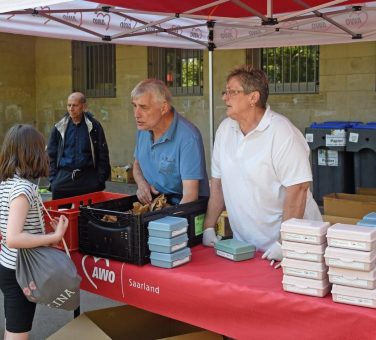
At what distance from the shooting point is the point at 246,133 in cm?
289

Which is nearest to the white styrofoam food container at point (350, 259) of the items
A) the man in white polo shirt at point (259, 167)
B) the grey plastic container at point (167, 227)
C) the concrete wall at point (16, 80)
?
the man in white polo shirt at point (259, 167)

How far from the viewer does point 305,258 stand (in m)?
2.20

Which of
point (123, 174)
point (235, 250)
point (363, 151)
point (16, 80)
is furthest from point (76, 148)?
point (16, 80)

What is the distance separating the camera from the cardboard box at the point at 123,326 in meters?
2.75

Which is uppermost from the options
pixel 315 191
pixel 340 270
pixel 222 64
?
pixel 222 64

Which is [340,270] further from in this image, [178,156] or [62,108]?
[62,108]

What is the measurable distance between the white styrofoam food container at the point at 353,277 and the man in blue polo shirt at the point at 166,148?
111 centimetres

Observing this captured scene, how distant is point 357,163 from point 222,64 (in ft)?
10.0

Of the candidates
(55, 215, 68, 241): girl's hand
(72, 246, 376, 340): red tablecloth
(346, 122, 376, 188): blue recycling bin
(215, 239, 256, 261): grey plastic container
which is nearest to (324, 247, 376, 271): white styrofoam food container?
(72, 246, 376, 340): red tablecloth

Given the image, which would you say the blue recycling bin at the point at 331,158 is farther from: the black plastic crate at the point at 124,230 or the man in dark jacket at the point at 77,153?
the black plastic crate at the point at 124,230

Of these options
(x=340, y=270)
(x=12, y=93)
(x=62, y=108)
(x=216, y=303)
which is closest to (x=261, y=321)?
(x=216, y=303)

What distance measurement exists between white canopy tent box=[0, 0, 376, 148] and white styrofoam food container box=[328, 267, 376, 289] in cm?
224

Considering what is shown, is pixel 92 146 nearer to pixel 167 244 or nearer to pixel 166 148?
pixel 166 148

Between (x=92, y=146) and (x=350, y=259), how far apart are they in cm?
345
